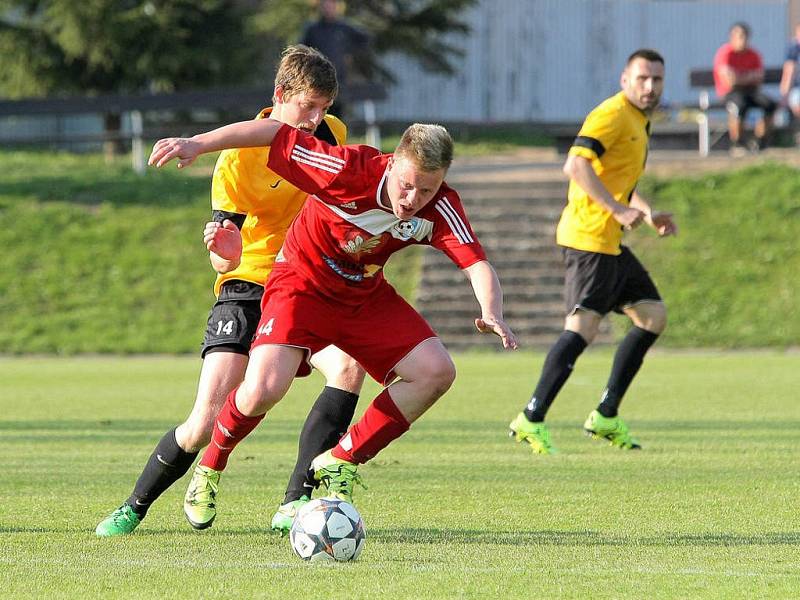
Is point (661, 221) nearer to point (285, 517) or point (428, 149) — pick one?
point (428, 149)

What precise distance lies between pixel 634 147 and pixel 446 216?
155 inches

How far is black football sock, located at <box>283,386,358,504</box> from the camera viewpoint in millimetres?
6605

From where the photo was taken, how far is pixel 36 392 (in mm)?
13773

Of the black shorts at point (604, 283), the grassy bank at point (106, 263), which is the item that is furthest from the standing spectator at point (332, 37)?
the black shorts at point (604, 283)

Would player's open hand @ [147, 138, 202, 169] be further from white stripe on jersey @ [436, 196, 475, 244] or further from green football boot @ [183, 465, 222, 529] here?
green football boot @ [183, 465, 222, 529]

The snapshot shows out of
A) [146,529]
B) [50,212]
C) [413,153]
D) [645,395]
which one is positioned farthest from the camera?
[50,212]

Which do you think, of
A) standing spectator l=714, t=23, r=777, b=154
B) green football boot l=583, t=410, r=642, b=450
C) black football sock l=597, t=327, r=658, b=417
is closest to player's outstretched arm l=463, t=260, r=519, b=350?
green football boot l=583, t=410, r=642, b=450

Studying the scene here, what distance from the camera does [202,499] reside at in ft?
20.7

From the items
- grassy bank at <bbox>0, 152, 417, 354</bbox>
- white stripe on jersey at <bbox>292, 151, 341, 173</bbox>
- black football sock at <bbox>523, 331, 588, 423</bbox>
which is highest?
white stripe on jersey at <bbox>292, 151, 341, 173</bbox>

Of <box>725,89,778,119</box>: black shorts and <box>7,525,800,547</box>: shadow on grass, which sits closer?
<box>7,525,800,547</box>: shadow on grass

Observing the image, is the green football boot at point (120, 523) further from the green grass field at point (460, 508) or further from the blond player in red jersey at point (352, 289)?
the blond player in red jersey at point (352, 289)

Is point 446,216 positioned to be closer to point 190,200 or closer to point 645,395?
point 645,395

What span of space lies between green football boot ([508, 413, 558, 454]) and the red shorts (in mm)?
2943

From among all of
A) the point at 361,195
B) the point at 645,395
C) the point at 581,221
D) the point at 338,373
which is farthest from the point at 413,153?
the point at 645,395
